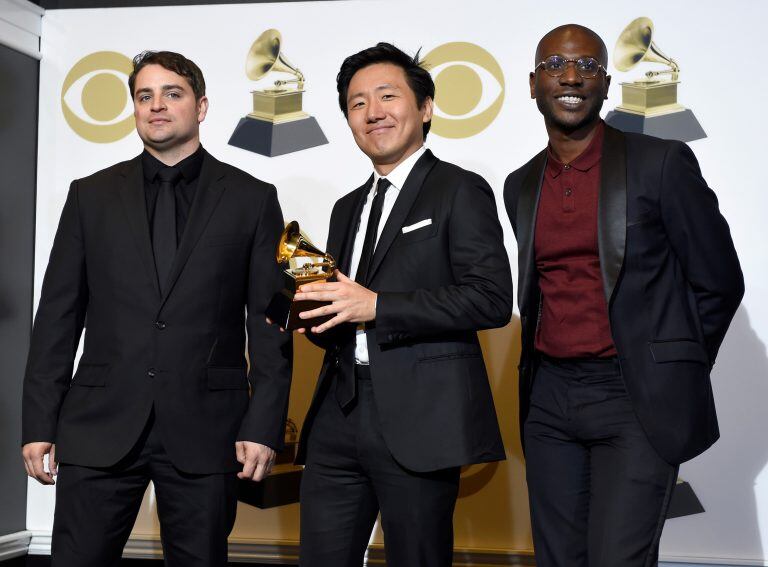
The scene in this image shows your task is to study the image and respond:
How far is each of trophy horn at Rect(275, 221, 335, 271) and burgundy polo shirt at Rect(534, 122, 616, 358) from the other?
600 millimetres

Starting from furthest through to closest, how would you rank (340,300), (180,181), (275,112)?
(275,112) → (180,181) → (340,300)

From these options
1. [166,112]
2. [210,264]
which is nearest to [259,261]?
[210,264]

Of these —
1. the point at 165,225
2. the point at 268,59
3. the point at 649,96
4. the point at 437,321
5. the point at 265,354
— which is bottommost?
the point at 265,354

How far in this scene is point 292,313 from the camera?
2.29 metres

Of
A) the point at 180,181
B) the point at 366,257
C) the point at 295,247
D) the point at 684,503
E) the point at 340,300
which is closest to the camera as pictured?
the point at 340,300

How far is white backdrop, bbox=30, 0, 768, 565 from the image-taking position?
3938mm

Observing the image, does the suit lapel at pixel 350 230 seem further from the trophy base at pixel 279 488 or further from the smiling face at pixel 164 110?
the trophy base at pixel 279 488

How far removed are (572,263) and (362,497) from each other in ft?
2.76

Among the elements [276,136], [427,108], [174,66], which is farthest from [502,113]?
[174,66]

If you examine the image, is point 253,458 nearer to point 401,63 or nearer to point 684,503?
point 401,63

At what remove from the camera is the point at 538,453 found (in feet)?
7.97

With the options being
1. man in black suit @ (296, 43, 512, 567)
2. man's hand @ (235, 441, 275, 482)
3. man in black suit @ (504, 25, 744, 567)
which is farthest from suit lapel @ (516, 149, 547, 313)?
man's hand @ (235, 441, 275, 482)

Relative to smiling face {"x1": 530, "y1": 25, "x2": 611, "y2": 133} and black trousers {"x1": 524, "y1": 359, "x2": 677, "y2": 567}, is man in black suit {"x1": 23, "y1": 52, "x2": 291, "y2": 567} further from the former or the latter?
smiling face {"x1": 530, "y1": 25, "x2": 611, "y2": 133}

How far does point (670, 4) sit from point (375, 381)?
2.64 meters
